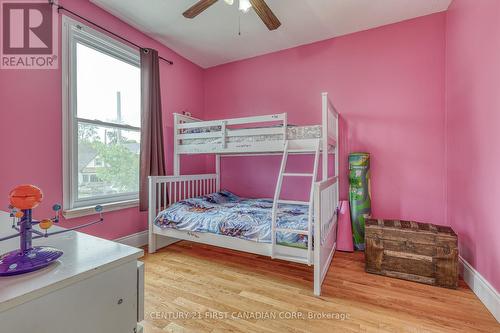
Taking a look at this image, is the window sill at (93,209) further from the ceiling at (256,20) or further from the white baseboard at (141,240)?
the ceiling at (256,20)

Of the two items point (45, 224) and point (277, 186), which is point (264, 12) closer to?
point (277, 186)

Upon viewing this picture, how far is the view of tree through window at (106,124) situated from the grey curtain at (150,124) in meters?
0.16

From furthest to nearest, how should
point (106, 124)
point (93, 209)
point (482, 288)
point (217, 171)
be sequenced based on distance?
point (217, 171) < point (106, 124) < point (93, 209) < point (482, 288)

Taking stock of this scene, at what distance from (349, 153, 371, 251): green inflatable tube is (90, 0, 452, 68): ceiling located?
5.19 ft

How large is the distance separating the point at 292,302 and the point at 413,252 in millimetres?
1200

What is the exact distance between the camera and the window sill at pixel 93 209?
2.20m

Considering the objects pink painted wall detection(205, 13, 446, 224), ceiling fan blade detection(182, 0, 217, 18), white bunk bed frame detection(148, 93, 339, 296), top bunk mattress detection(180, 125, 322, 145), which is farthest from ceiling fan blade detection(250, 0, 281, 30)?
pink painted wall detection(205, 13, 446, 224)

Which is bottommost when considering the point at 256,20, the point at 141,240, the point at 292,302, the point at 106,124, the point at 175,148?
the point at 292,302

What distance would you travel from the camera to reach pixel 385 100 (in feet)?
9.26

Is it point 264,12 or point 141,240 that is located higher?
point 264,12

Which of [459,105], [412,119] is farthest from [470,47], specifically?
[412,119]

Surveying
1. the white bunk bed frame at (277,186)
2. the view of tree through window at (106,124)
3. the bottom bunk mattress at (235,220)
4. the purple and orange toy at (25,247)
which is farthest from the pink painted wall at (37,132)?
the purple and orange toy at (25,247)

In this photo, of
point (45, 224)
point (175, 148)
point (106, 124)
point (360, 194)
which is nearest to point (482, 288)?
point (360, 194)

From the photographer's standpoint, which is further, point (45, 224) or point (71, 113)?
point (71, 113)
